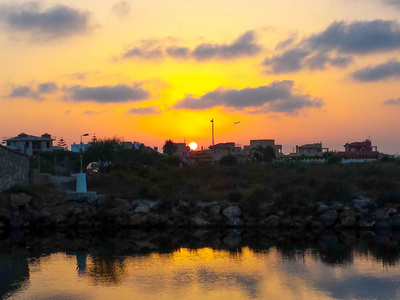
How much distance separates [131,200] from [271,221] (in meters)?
8.76

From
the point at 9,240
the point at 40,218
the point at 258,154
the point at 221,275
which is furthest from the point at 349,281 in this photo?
the point at 258,154

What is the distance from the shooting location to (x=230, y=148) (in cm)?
9900

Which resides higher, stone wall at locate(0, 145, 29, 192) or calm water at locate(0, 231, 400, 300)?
stone wall at locate(0, 145, 29, 192)

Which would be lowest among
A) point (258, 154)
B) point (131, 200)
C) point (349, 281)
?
point (349, 281)

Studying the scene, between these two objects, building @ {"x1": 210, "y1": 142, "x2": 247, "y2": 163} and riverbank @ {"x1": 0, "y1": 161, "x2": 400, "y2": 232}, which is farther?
building @ {"x1": 210, "y1": 142, "x2": 247, "y2": 163}

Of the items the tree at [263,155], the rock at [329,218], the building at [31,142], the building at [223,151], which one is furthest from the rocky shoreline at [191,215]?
the building at [31,142]

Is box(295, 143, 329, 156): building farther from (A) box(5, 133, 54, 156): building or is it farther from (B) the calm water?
Answer: (B) the calm water

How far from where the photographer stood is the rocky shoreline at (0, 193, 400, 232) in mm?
29875

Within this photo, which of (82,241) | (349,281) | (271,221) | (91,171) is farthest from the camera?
(91,171)

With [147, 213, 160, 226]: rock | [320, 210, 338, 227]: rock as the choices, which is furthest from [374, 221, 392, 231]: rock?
[147, 213, 160, 226]: rock

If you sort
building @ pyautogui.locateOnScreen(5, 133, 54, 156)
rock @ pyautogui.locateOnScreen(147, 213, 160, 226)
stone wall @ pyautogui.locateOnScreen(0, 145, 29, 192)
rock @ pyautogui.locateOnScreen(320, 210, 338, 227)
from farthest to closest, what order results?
building @ pyautogui.locateOnScreen(5, 133, 54, 156), stone wall @ pyautogui.locateOnScreen(0, 145, 29, 192), rock @ pyautogui.locateOnScreen(147, 213, 160, 226), rock @ pyautogui.locateOnScreen(320, 210, 338, 227)

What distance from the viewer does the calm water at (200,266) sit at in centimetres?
1639

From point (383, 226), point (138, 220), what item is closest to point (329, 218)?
point (383, 226)

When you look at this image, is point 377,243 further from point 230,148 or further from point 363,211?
point 230,148
